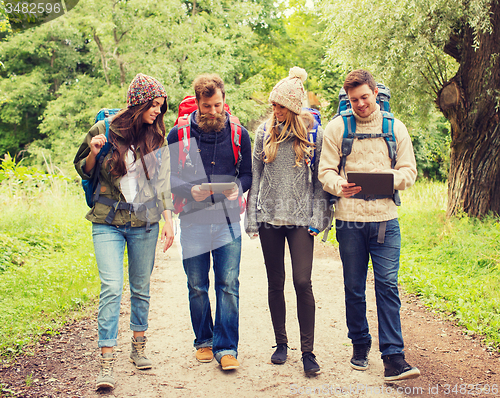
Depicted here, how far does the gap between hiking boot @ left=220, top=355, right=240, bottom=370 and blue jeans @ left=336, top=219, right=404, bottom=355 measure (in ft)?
3.21

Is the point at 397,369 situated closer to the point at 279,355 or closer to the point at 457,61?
the point at 279,355

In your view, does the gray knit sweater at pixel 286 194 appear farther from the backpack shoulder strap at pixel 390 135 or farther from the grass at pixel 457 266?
the grass at pixel 457 266

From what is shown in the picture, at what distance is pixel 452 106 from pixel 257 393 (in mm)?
7208

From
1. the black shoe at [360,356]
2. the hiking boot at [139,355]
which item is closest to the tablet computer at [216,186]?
the hiking boot at [139,355]

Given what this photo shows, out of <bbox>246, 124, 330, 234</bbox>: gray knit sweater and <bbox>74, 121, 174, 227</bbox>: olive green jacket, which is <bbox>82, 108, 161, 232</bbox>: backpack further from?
<bbox>246, 124, 330, 234</bbox>: gray knit sweater

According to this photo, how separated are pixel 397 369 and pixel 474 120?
6292mm

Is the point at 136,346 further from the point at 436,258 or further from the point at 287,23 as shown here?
the point at 287,23

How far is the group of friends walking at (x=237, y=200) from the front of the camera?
3367mm

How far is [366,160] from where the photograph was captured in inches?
136

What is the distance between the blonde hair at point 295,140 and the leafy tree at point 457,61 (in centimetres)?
556

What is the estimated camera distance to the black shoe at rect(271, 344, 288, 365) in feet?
11.9

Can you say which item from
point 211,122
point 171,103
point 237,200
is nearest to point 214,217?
point 237,200

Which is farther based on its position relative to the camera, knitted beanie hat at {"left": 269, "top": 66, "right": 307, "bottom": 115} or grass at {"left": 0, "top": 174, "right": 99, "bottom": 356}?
grass at {"left": 0, "top": 174, "right": 99, "bottom": 356}

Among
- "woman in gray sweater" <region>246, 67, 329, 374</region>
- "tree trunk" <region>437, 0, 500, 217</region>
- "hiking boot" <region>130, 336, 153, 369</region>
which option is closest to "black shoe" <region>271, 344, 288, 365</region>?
"woman in gray sweater" <region>246, 67, 329, 374</region>
